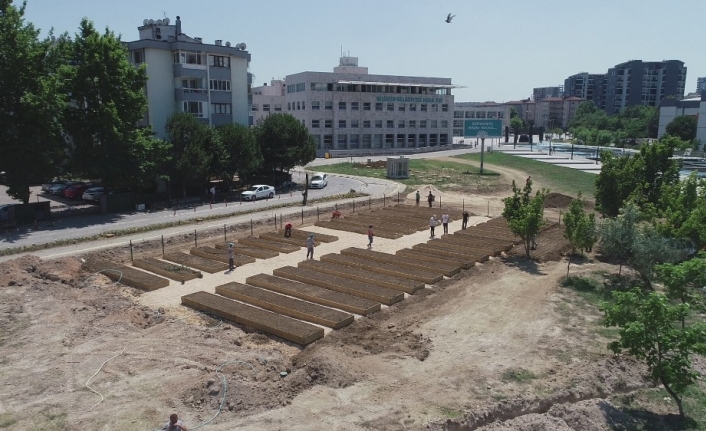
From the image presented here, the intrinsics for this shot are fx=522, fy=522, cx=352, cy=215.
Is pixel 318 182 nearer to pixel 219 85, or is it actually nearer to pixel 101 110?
pixel 219 85

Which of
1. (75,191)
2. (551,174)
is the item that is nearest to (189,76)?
(75,191)

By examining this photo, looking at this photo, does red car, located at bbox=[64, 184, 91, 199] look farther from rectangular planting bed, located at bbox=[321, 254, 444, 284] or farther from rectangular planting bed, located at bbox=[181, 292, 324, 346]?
rectangular planting bed, located at bbox=[181, 292, 324, 346]

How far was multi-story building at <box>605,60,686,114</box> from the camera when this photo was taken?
18162 centimetres

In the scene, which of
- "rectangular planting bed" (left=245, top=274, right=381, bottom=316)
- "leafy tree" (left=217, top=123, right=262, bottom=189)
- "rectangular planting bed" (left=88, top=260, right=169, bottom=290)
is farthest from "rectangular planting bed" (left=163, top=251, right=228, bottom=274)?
"leafy tree" (left=217, top=123, right=262, bottom=189)

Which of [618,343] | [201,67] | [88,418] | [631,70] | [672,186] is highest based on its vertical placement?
[631,70]

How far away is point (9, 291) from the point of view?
22.2 meters

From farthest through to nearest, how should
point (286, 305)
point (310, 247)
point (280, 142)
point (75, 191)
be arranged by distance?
1. point (280, 142)
2. point (75, 191)
3. point (310, 247)
4. point (286, 305)

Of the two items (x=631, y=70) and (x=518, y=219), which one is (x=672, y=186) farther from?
(x=631, y=70)

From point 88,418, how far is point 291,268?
1307 centimetres

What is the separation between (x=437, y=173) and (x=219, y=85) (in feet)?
94.8

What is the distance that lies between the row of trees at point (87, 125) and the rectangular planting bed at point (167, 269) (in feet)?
43.7

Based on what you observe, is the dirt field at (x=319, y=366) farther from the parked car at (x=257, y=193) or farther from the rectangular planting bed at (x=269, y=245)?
the parked car at (x=257, y=193)

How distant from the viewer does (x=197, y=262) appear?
88.3 ft

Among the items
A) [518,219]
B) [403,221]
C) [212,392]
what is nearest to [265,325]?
[212,392]
